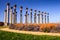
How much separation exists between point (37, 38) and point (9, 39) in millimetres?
2361

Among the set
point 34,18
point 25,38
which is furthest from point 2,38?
point 34,18

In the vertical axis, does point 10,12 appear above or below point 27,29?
above

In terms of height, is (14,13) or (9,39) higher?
(14,13)

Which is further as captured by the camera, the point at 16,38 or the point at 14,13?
the point at 14,13

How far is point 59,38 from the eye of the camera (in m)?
13.7

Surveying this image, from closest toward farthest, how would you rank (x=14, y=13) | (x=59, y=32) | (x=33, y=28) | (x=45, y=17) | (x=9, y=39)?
1. (x=9, y=39)
2. (x=59, y=32)
3. (x=33, y=28)
4. (x=14, y=13)
5. (x=45, y=17)

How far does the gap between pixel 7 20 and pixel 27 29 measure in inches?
715

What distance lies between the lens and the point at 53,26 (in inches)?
728

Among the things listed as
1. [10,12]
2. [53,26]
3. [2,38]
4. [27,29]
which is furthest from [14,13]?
[2,38]

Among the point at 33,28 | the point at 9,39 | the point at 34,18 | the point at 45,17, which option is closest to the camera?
the point at 9,39

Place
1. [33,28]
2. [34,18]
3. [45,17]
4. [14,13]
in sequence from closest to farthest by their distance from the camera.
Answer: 1. [33,28]
2. [14,13]
3. [34,18]
4. [45,17]

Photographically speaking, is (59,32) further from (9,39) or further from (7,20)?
(7,20)

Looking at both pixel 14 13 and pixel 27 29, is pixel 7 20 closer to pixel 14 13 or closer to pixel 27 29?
pixel 14 13

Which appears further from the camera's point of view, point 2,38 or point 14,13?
point 14,13
